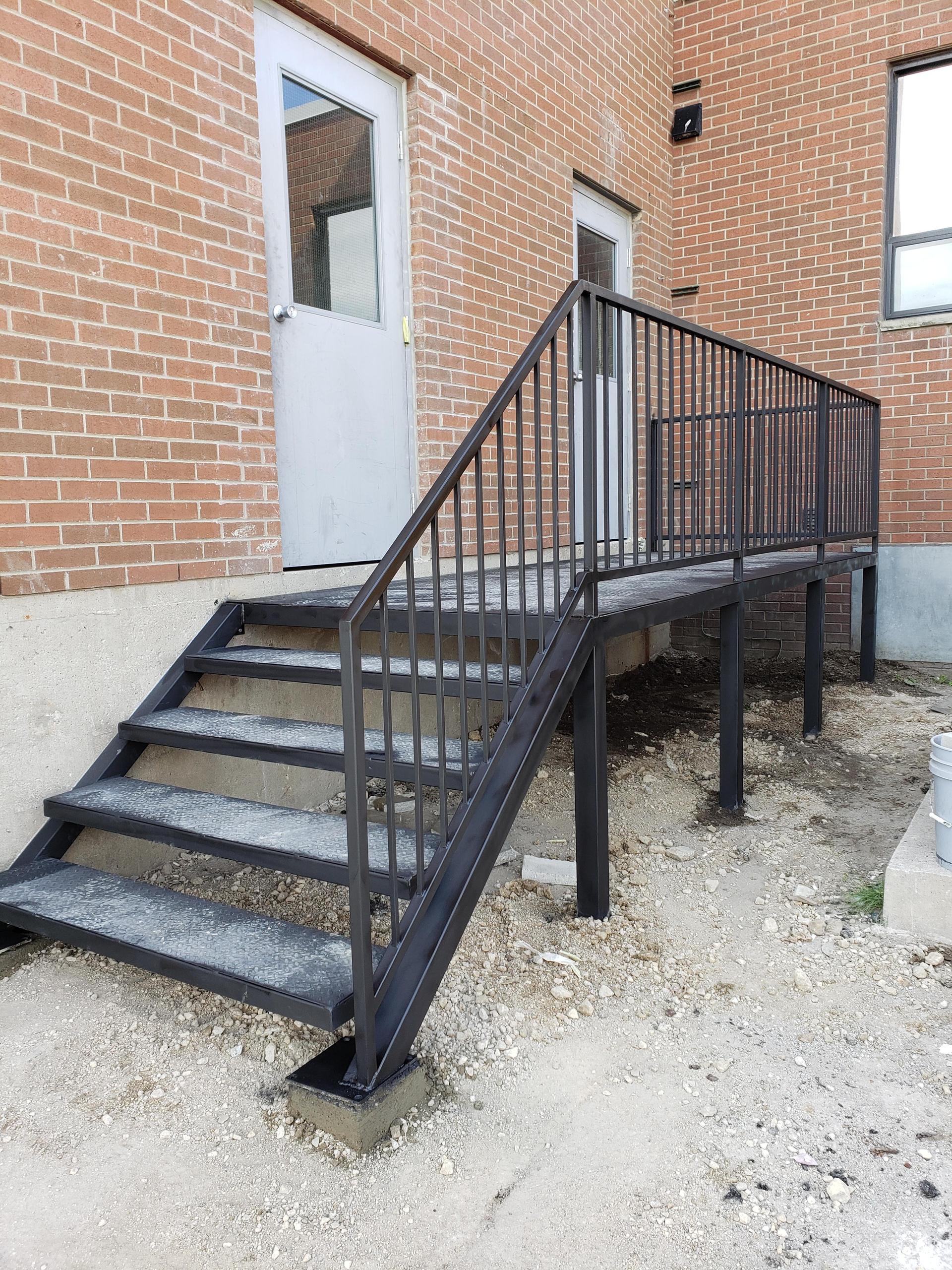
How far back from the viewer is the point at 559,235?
5.24 m

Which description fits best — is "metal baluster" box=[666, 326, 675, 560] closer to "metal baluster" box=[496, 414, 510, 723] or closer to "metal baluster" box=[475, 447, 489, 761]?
"metal baluster" box=[496, 414, 510, 723]

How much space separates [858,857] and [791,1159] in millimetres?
1616

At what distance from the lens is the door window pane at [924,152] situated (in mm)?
6004

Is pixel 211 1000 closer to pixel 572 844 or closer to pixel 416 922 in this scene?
pixel 416 922

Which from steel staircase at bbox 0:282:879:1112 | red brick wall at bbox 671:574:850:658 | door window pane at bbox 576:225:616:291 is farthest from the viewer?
red brick wall at bbox 671:574:850:658

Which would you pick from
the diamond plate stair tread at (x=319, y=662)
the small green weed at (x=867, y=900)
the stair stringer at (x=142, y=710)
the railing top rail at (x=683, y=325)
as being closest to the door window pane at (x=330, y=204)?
the railing top rail at (x=683, y=325)

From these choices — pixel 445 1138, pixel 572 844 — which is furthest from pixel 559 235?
pixel 445 1138

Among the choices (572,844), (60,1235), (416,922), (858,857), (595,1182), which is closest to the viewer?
(60,1235)

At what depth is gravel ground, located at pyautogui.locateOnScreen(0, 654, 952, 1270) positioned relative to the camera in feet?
4.95

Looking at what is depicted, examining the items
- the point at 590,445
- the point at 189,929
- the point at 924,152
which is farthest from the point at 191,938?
the point at 924,152

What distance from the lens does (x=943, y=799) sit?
8.07 feet

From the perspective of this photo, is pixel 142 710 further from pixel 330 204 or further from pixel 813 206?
pixel 813 206

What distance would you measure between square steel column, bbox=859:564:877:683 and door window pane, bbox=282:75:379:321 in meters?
3.70

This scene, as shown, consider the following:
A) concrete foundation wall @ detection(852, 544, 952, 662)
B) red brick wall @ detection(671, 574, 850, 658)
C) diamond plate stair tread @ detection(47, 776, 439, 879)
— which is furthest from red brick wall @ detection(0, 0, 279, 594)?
concrete foundation wall @ detection(852, 544, 952, 662)
